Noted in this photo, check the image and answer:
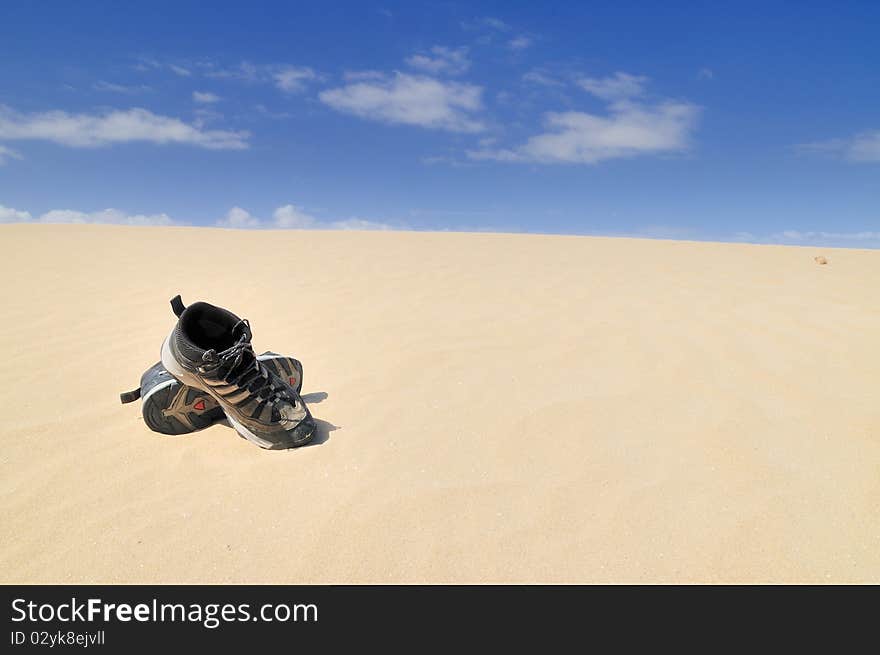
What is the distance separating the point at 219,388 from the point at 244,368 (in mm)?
123

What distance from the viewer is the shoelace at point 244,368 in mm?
2113

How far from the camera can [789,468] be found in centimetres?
212

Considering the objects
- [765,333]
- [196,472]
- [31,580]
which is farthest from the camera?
[765,333]

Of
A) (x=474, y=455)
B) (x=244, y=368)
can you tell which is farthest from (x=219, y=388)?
(x=474, y=455)

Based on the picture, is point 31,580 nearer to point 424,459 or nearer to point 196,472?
point 196,472

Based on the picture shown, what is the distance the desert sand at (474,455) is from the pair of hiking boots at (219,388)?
0.31ft

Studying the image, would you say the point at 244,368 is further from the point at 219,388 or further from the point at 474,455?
the point at 474,455

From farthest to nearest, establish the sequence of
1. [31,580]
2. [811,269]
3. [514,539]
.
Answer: [811,269], [514,539], [31,580]
